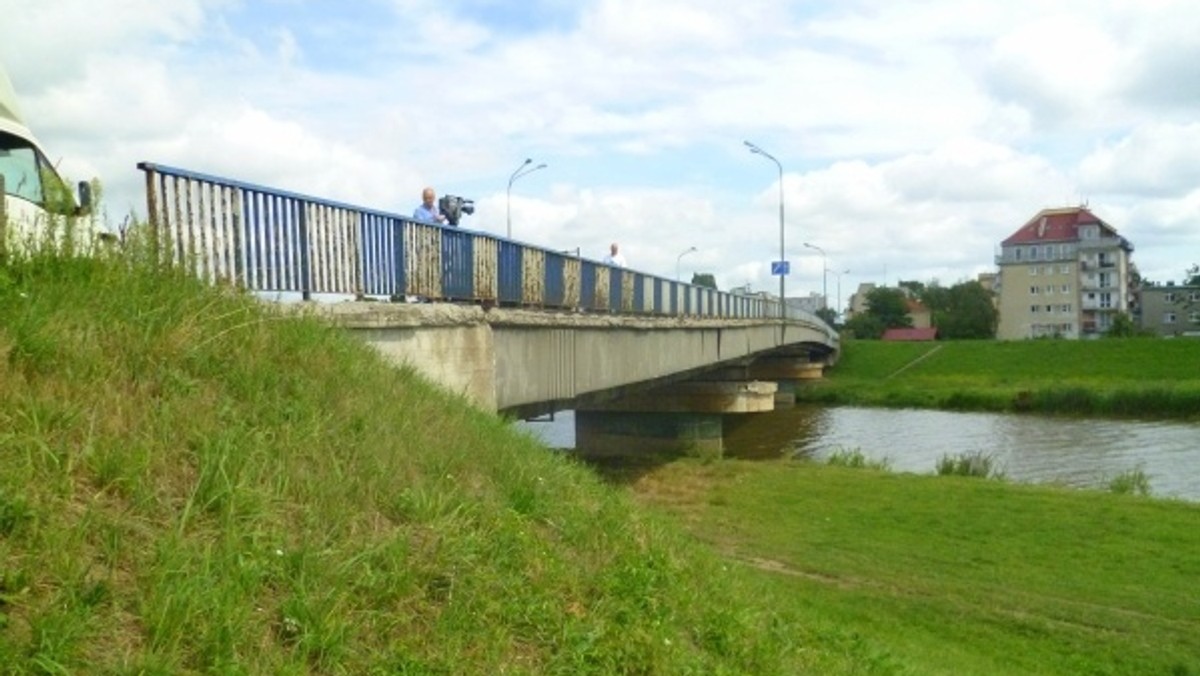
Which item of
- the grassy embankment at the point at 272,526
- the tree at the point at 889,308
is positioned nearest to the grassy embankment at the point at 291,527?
the grassy embankment at the point at 272,526

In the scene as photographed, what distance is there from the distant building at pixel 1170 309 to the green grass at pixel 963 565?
346ft

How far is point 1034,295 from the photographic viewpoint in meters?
116

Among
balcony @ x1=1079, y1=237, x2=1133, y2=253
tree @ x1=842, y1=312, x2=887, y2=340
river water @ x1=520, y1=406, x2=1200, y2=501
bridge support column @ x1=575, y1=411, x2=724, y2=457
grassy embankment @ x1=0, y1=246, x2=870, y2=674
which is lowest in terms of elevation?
river water @ x1=520, y1=406, x2=1200, y2=501

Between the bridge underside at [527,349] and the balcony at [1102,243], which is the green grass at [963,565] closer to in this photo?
the bridge underside at [527,349]

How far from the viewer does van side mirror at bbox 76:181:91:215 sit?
740 centimetres

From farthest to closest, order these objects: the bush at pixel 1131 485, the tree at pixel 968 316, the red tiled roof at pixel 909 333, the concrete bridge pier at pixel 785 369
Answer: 1. the tree at pixel 968 316
2. the red tiled roof at pixel 909 333
3. the concrete bridge pier at pixel 785 369
4. the bush at pixel 1131 485

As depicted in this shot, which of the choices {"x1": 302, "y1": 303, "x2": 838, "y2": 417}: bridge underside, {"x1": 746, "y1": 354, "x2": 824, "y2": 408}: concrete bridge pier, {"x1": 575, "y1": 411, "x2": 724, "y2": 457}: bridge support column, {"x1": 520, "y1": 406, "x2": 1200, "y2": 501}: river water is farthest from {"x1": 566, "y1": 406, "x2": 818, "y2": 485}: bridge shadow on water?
{"x1": 746, "y1": 354, "x2": 824, "y2": 408}: concrete bridge pier

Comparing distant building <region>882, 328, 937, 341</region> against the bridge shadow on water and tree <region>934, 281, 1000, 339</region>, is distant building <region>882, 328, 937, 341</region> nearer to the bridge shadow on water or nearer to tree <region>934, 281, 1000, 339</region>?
tree <region>934, 281, 1000, 339</region>

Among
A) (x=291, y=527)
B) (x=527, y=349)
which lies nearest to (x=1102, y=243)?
(x=527, y=349)

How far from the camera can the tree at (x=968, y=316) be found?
112875mm

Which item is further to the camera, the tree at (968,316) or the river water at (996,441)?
the tree at (968,316)

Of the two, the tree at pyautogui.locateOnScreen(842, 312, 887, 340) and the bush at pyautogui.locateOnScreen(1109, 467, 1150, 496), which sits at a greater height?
the tree at pyautogui.locateOnScreen(842, 312, 887, 340)

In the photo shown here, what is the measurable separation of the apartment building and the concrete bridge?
96286 millimetres

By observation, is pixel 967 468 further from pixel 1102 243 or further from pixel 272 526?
pixel 1102 243
